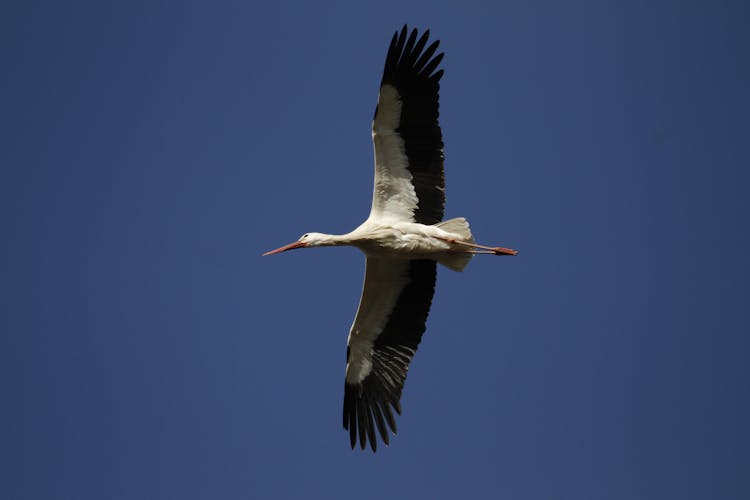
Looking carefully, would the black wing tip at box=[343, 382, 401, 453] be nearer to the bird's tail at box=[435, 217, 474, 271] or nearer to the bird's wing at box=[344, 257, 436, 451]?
the bird's wing at box=[344, 257, 436, 451]

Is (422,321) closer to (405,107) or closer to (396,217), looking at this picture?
(396,217)

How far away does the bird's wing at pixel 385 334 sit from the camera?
10.4 meters

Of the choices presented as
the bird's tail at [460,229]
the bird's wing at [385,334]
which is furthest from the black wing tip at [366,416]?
the bird's tail at [460,229]

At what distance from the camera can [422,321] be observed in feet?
34.3

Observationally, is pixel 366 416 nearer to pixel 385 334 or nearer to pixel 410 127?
pixel 385 334

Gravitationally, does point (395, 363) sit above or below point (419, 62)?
below

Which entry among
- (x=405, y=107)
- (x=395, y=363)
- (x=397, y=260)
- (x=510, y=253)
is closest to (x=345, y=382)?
(x=395, y=363)

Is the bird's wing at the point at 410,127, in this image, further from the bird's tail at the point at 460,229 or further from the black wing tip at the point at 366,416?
the black wing tip at the point at 366,416

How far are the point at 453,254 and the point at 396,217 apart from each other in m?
0.74

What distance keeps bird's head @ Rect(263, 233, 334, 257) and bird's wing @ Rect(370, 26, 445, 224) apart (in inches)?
30.6

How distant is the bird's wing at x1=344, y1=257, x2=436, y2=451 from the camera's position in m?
10.4

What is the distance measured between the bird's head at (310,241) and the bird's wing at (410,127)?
2.55 feet

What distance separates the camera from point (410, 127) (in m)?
9.78

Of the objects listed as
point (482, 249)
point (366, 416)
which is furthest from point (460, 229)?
point (366, 416)
